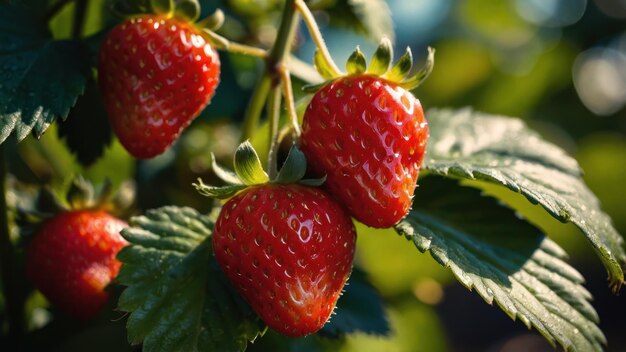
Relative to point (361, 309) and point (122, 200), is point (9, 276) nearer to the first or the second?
point (122, 200)

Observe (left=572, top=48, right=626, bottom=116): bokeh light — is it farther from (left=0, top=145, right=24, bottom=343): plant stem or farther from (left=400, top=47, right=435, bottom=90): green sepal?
(left=0, top=145, right=24, bottom=343): plant stem

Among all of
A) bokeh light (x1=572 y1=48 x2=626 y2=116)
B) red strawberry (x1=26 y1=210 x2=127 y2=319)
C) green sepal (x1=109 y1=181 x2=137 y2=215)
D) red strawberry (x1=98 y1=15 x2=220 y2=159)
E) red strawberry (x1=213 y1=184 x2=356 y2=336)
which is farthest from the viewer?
bokeh light (x1=572 y1=48 x2=626 y2=116)

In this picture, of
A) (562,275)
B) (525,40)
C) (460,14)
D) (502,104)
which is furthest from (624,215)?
(562,275)

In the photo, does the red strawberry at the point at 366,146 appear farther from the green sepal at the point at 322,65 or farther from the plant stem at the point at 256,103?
the plant stem at the point at 256,103

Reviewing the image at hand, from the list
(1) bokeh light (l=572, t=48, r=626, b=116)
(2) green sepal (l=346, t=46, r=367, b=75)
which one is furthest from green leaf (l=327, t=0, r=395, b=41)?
(1) bokeh light (l=572, t=48, r=626, b=116)

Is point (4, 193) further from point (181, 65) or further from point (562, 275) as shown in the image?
point (562, 275)

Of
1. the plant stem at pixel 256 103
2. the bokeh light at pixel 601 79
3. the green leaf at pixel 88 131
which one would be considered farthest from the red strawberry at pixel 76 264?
the bokeh light at pixel 601 79
